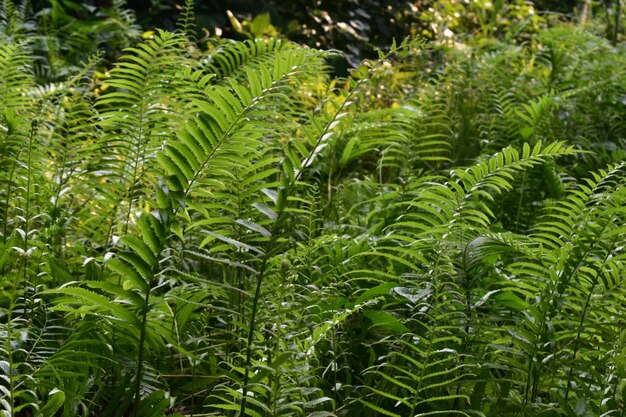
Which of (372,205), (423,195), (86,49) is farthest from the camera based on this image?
(86,49)

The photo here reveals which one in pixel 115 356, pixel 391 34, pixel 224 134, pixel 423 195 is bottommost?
pixel 391 34

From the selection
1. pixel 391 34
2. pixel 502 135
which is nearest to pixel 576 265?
pixel 502 135

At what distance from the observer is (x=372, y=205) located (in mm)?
3482

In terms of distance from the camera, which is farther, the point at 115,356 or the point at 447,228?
the point at 447,228

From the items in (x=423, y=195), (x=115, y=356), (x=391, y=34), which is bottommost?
(x=391, y=34)

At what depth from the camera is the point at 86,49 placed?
5246 millimetres

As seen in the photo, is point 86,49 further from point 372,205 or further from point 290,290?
point 290,290

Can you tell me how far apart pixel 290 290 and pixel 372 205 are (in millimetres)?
1751

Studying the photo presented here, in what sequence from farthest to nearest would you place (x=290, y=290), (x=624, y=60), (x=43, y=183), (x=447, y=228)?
1. (x=624, y=60)
2. (x=43, y=183)
3. (x=447, y=228)
4. (x=290, y=290)

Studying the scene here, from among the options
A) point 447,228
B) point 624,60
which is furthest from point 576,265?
point 624,60

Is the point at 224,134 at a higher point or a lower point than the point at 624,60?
higher

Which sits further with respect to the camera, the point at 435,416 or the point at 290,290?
the point at 435,416

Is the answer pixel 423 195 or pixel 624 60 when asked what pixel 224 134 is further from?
pixel 624 60

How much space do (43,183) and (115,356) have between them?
0.87 metres
